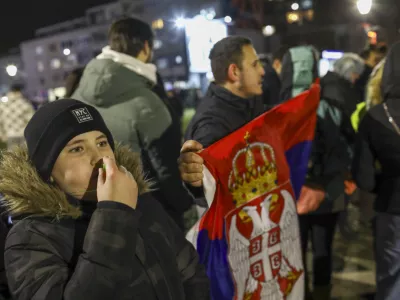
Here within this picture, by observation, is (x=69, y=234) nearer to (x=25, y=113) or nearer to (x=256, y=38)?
(x=25, y=113)

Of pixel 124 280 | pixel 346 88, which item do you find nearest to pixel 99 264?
pixel 124 280

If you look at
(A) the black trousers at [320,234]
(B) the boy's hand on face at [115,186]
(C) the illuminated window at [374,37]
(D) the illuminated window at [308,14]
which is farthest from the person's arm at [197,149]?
(D) the illuminated window at [308,14]

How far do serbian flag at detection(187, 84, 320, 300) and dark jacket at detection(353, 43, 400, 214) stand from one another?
1.67ft

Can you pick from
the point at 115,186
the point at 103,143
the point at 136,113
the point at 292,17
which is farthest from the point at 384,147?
the point at 292,17

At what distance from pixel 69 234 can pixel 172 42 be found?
184 feet

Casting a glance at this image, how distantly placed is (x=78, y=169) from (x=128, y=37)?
2039 mm

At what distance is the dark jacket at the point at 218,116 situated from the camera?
9.16 feet

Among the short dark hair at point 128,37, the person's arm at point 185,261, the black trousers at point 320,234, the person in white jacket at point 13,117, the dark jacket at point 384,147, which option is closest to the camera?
the person's arm at point 185,261

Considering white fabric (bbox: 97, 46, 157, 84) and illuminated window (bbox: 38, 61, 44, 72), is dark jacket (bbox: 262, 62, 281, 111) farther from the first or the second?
illuminated window (bbox: 38, 61, 44, 72)

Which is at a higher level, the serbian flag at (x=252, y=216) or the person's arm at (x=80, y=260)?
the person's arm at (x=80, y=260)

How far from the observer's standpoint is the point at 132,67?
3.34 meters

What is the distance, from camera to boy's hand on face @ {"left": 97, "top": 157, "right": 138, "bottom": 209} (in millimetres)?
1556

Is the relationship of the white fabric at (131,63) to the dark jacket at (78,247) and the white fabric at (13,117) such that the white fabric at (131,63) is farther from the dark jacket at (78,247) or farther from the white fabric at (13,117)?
the white fabric at (13,117)

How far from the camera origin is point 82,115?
177 centimetres
